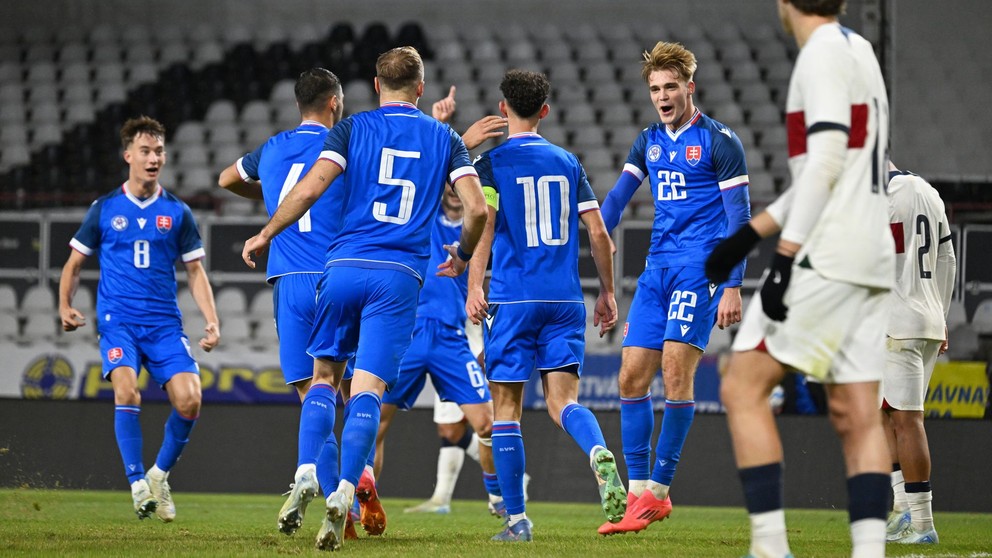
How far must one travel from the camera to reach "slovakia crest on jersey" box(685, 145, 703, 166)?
6.19 m

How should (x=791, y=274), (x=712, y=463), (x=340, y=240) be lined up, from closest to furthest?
(x=791, y=274), (x=340, y=240), (x=712, y=463)

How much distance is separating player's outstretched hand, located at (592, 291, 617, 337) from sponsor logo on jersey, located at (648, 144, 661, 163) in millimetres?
829

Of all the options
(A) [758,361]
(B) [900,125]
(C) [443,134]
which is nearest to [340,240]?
(C) [443,134]

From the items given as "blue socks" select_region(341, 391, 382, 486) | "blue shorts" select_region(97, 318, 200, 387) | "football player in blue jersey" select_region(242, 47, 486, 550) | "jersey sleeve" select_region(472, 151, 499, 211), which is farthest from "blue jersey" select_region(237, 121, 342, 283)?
"blue shorts" select_region(97, 318, 200, 387)

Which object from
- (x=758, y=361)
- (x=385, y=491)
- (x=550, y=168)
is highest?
(x=550, y=168)

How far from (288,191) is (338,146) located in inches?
45.2

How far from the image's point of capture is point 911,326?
635 cm

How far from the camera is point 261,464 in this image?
415 inches

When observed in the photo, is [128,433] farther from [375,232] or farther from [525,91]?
[525,91]

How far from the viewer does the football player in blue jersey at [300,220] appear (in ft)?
20.2

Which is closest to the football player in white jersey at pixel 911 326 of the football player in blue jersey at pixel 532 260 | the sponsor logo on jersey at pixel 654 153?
the sponsor logo on jersey at pixel 654 153

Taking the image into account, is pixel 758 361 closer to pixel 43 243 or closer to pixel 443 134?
pixel 443 134

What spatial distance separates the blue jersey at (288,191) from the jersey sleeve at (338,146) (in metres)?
1.10

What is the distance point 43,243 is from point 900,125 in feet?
42.4
